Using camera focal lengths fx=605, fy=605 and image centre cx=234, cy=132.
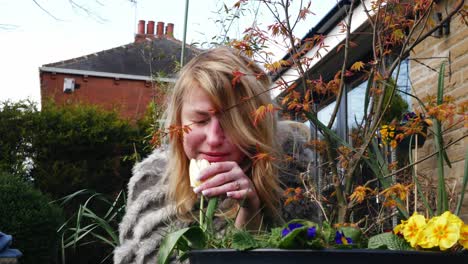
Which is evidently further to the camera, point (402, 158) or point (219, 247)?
point (402, 158)

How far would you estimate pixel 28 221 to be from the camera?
5652mm

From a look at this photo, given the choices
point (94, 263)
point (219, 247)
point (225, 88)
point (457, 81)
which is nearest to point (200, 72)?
point (225, 88)

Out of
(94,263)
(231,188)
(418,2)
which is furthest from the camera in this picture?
(94,263)

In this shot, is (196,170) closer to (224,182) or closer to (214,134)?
(224,182)

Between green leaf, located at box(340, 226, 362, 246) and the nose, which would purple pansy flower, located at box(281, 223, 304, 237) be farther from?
the nose

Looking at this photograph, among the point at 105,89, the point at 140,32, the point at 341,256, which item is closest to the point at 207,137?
the point at 341,256

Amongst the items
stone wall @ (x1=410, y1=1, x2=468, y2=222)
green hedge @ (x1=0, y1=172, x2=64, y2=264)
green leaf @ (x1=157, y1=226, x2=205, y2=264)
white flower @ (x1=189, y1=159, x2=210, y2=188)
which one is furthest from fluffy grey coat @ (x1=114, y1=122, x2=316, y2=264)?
green hedge @ (x1=0, y1=172, x2=64, y2=264)

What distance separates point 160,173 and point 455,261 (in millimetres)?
1371

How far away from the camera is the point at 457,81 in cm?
374

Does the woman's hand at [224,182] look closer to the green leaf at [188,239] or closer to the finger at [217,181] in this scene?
the finger at [217,181]

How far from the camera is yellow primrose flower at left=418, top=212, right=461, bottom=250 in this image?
875 millimetres

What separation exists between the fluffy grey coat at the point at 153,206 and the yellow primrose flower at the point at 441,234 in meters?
0.79

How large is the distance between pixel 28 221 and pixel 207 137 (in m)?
4.71

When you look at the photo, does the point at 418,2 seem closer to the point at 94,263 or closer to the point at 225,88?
the point at 225,88
